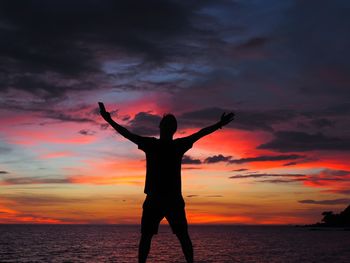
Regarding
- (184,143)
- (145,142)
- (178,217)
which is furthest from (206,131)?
(178,217)

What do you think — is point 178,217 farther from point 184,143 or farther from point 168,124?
point 168,124

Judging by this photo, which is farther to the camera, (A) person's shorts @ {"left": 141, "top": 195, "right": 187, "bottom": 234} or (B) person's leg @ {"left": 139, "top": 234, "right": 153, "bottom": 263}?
(B) person's leg @ {"left": 139, "top": 234, "right": 153, "bottom": 263}

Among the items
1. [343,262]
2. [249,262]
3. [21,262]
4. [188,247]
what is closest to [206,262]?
[249,262]

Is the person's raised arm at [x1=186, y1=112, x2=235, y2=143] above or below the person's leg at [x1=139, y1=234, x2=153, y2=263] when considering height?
above

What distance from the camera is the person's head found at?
20.4ft

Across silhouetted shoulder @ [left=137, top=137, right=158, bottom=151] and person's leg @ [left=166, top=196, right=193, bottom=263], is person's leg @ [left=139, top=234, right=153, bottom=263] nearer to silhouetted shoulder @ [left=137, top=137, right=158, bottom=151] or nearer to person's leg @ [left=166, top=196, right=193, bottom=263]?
person's leg @ [left=166, top=196, right=193, bottom=263]

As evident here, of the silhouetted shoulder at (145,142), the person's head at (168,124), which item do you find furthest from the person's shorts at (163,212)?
the person's head at (168,124)

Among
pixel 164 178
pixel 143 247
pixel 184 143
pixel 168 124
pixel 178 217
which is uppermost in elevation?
pixel 168 124

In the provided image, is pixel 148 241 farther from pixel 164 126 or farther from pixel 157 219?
pixel 164 126

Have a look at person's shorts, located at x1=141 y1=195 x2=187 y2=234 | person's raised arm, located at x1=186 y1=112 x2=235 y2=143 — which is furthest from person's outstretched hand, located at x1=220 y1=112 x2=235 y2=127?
person's shorts, located at x1=141 y1=195 x2=187 y2=234

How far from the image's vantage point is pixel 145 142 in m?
6.14

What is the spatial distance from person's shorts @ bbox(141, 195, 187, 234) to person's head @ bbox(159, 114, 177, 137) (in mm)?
858

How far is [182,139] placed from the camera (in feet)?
20.2

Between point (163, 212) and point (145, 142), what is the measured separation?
931mm
